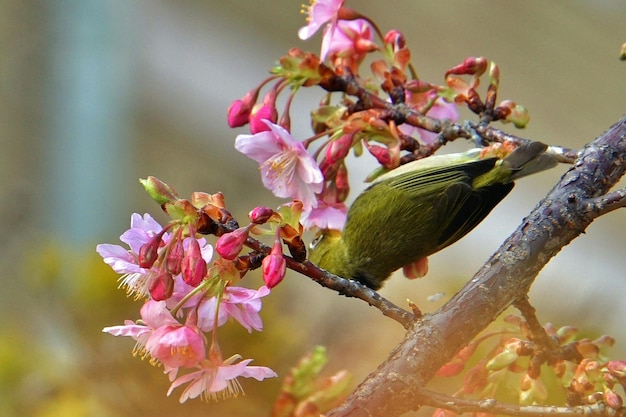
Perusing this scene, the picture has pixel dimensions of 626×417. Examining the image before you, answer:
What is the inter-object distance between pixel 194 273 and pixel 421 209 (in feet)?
0.67

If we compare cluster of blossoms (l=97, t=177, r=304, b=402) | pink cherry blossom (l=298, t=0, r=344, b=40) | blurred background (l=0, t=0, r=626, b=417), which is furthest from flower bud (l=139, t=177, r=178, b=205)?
blurred background (l=0, t=0, r=626, b=417)

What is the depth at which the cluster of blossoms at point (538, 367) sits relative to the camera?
460 millimetres

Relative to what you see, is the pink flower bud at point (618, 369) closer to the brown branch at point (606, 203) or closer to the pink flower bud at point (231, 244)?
the brown branch at point (606, 203)

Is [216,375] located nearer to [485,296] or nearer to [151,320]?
[151,320]

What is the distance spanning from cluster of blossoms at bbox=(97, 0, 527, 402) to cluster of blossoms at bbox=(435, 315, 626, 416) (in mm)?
143

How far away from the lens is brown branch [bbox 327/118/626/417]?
38 cm

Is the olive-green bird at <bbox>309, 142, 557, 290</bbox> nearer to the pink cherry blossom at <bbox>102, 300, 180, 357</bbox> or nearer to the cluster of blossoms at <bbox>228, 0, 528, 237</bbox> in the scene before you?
the cluster of blossoms at <bbox>228, 0, 528, 237</bbox>

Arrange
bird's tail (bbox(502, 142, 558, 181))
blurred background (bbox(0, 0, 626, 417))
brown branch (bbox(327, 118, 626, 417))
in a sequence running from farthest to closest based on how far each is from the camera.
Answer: blurred background (bbox(0, 0, 626, 417)) < bird's tail (bbox(502, 142, 558, 181)) < brown branch (bbox(327, 118, 626, 417))

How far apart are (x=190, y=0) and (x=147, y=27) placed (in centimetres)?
16

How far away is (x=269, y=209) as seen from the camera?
419mm

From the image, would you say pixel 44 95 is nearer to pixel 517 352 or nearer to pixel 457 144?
pixel 457 144

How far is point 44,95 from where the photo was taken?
218cm

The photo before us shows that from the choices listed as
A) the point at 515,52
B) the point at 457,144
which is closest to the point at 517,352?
the point at 457,144

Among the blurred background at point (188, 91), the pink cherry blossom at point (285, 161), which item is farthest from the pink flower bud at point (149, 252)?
the blurred background at point (188, 91)
